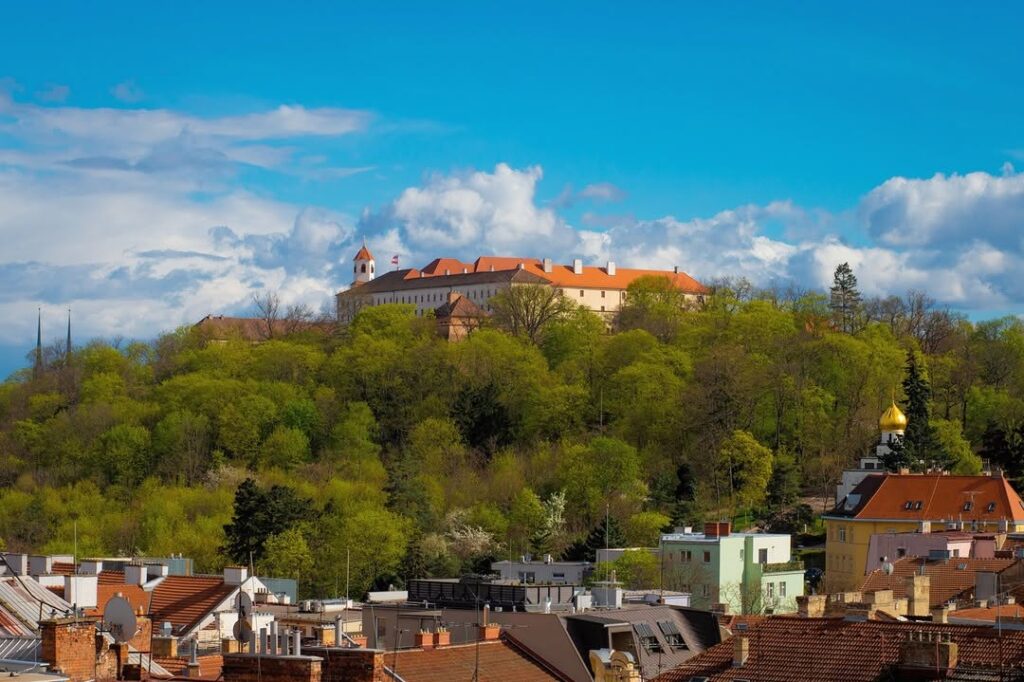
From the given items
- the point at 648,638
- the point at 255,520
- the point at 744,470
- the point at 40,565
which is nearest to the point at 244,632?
the point at 648,638

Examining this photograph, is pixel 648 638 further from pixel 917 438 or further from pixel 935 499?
pixel 917 438

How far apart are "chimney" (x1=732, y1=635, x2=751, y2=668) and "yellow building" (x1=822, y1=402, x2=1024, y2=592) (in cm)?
3908

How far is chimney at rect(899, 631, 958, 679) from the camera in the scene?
16531mm

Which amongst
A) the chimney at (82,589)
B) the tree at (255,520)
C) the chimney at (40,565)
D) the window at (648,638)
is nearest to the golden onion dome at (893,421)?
the tree at (255,520)

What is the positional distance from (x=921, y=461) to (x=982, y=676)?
187 ft

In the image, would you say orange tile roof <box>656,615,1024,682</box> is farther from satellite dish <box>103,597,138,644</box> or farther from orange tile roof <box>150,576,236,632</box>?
orange tile roof <box>150,576,236,632</box>

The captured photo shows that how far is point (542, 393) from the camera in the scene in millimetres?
92375

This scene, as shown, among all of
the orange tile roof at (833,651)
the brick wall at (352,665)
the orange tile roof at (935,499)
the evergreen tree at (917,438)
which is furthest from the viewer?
the evergreen tree at (917,438)

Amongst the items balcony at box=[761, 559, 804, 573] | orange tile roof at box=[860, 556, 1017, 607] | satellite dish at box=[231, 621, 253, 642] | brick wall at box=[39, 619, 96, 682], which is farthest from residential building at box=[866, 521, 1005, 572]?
brick wall at box=[39, 619, 96, 682]

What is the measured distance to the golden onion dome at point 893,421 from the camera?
244ft

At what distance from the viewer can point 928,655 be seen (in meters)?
16.9

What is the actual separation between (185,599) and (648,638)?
9.64 meters

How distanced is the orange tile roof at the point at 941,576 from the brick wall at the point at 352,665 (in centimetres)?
1771

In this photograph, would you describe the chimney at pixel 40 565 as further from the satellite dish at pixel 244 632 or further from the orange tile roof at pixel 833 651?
the orange tile roof at pixel 833 651
